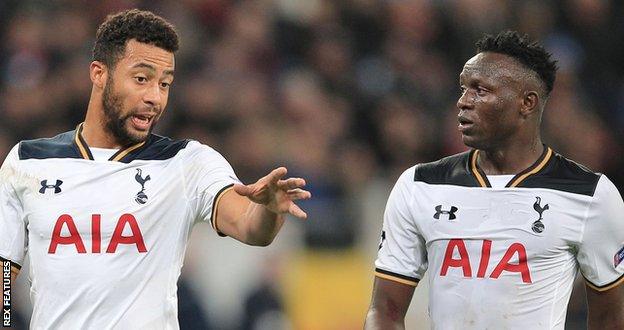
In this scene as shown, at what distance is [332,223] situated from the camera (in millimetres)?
9797

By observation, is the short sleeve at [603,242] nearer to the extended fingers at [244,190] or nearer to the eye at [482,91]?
the eye at [482,91]

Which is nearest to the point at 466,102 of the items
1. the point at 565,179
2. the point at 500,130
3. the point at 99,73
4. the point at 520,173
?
the point at 500,130

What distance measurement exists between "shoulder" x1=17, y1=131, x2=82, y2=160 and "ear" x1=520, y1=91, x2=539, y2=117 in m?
2.09

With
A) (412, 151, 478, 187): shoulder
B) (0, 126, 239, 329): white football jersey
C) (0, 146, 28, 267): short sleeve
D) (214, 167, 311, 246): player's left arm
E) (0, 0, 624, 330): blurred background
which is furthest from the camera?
(0, 0, 624, 330): blurred background

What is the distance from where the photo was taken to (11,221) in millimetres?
6016

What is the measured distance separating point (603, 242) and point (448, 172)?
2.67 feet

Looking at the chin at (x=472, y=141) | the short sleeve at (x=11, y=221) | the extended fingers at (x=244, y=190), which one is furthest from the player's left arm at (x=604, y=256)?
the short sleeve at (x=11, y=221)

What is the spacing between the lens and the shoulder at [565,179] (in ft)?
19.9

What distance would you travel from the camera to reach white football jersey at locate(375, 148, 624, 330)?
5.95m

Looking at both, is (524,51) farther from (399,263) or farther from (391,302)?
(391,302)

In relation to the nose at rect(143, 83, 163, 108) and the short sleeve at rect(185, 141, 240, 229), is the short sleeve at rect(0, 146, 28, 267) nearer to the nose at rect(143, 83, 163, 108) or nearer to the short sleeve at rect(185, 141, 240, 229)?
the nose at rect(143, 83, 163, 108)

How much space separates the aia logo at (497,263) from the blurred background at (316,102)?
2623 mm

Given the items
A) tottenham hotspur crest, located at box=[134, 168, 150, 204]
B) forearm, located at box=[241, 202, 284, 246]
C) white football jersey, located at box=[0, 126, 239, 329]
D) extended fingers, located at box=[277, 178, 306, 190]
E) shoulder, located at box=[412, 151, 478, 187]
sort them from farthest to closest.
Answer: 1. shoulder, located at box=[412, 151, 478, 187]
2. tottenham hotspur crest, located at box=[134, 168, 150, 204]
3. white football jersey, located at box=[0, 126, 239, 329]
4. forearm, located at box=[241, 202, 284, 246]
5. extended fingers, located at box=[277, 178, 306, 190]

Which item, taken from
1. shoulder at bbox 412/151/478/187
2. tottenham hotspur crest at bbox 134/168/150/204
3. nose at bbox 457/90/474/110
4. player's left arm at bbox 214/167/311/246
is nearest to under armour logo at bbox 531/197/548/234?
shoulder at bbox 412/151/478/187
